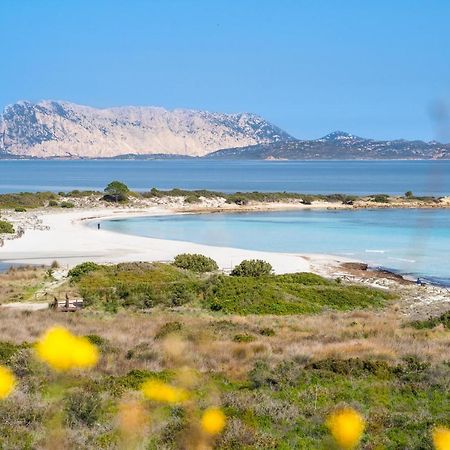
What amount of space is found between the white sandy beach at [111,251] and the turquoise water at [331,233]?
10.8 feet

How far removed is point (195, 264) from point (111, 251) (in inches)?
403

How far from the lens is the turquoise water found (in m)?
39.8

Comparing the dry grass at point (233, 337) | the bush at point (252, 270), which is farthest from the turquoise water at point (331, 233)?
the dry grass at point (233, 337)

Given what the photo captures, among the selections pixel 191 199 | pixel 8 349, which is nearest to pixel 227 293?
pixel 8 349

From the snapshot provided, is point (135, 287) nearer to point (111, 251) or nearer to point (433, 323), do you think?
point (433, 323)

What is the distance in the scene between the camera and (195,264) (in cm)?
3341

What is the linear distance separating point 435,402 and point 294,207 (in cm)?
7536

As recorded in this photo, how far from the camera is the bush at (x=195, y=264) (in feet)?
109

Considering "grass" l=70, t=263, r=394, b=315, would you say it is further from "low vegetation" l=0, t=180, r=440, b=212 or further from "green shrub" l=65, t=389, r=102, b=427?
"low vegetation" l=0, t=180, r=440, b=212

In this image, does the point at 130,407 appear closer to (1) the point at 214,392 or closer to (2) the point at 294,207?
(1) the point at 214,392

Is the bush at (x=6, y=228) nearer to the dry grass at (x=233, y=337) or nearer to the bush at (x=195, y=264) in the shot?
the bush at (x=195, y=264)

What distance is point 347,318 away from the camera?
21.0 meters

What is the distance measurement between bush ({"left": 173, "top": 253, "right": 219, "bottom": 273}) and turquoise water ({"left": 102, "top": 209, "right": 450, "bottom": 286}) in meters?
10.7

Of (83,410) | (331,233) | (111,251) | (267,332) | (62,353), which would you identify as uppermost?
(62,353)
